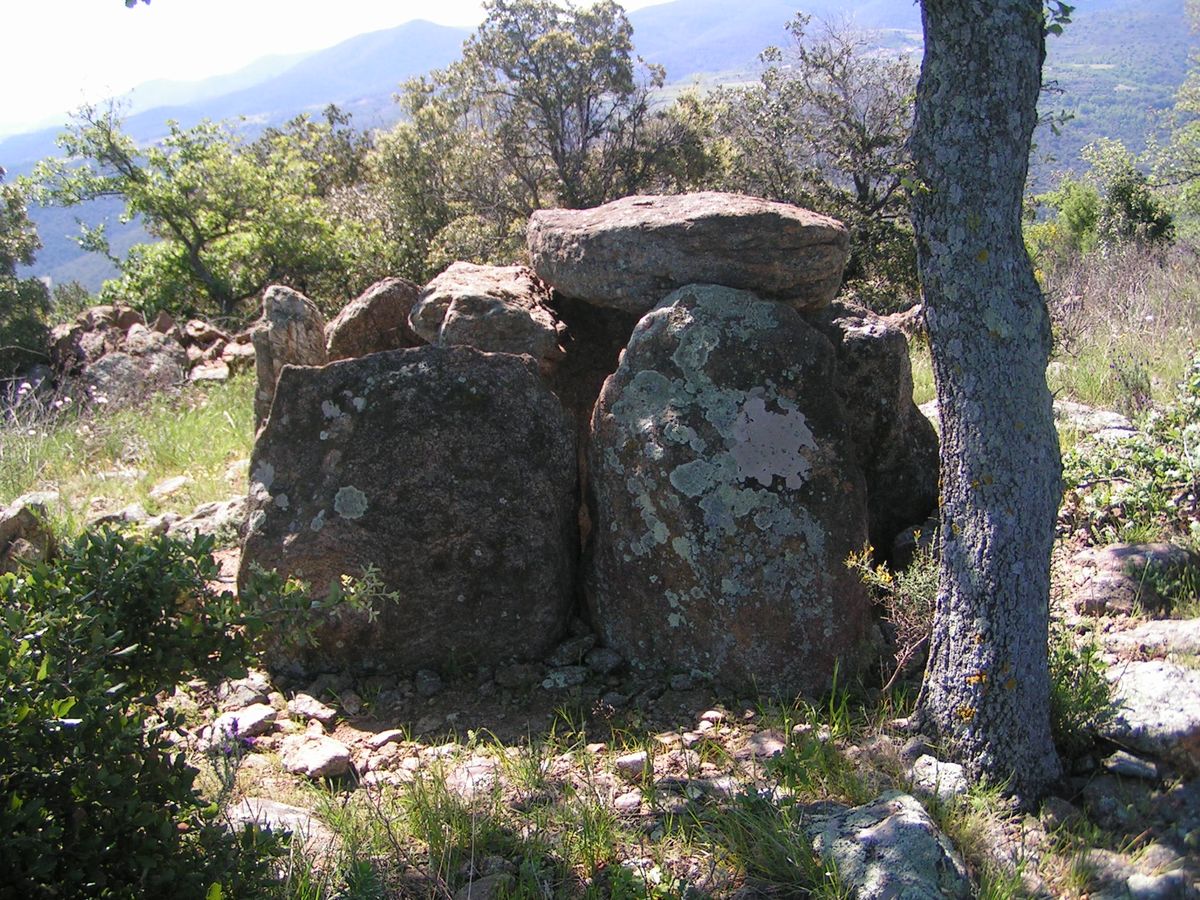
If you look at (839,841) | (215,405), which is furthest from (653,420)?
(215,405)

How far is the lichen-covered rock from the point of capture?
420 cm

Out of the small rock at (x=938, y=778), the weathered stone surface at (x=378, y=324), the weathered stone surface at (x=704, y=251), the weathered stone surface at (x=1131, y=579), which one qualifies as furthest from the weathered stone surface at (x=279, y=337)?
the weathered stone surface at (x=1131, y=579)

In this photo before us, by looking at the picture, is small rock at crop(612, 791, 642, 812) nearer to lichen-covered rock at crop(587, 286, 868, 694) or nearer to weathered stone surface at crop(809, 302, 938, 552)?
lichen-covered rock at crop(587, 286, 868, 694)

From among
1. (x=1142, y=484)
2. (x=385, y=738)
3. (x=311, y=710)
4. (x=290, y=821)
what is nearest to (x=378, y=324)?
(x=311, y=710)

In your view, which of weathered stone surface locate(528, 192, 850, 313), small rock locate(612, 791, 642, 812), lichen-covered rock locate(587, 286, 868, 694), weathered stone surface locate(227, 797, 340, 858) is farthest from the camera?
weathered stone surface locate(528, 192, 850, 313)

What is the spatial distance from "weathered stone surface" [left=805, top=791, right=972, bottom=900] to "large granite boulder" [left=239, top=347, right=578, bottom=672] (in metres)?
1.93

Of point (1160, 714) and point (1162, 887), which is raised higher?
point (1160, 714)

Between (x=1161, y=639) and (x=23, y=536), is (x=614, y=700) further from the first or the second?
(x=23, y=536)

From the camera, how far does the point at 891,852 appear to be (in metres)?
2.90

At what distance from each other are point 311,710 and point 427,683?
1.72 ft

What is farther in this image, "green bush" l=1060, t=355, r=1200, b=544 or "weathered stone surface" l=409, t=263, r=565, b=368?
"weathered stone surface" l=409, t=263, r=565, b=368

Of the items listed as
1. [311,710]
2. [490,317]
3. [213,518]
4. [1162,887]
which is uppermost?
[490,317]

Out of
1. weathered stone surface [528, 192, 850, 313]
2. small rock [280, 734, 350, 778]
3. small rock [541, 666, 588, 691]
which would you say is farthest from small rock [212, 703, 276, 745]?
weathered stone surface [528, 192, 850, 313]

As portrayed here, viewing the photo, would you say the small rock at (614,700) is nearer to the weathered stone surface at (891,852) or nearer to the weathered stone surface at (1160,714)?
the weathered stone surface at (891,852)
